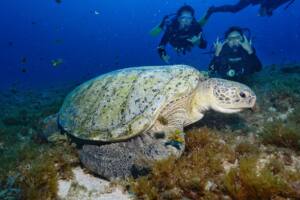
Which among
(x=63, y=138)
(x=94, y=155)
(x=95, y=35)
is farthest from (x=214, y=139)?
(x=95, y=35)

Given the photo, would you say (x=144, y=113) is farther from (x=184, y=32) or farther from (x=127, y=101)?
Result: (x=184, y=32)

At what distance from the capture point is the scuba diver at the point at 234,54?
316 inches

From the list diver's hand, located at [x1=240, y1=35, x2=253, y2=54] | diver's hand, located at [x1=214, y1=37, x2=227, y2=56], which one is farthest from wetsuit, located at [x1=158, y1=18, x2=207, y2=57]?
diver's hand, located at [x1=240, y1=35, x2=253, y2=54]

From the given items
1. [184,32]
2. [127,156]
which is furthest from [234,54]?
[127,156]

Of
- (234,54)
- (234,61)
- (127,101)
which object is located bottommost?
(127,101)

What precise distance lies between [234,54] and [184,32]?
2.11 m

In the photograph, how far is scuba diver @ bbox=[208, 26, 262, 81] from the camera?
8039 millimetres

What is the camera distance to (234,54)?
818 centimetres

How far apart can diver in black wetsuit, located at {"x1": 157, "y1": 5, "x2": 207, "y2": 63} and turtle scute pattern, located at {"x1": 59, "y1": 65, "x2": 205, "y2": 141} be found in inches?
178

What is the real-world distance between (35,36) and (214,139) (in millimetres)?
175220

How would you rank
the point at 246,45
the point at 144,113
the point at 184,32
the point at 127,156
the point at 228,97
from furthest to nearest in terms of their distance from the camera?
the point at 184,32, the point at 246,45, the point at 228,97, the point at 144,113, the point at 127,156

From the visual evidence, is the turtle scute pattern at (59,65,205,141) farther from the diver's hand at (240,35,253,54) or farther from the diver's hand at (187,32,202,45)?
the diver's hand at (187,32,202,45)

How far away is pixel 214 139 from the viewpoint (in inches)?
177

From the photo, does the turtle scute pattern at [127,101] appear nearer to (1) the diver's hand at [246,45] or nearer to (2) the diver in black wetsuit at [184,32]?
(1) the diver's hand at [246,45]
